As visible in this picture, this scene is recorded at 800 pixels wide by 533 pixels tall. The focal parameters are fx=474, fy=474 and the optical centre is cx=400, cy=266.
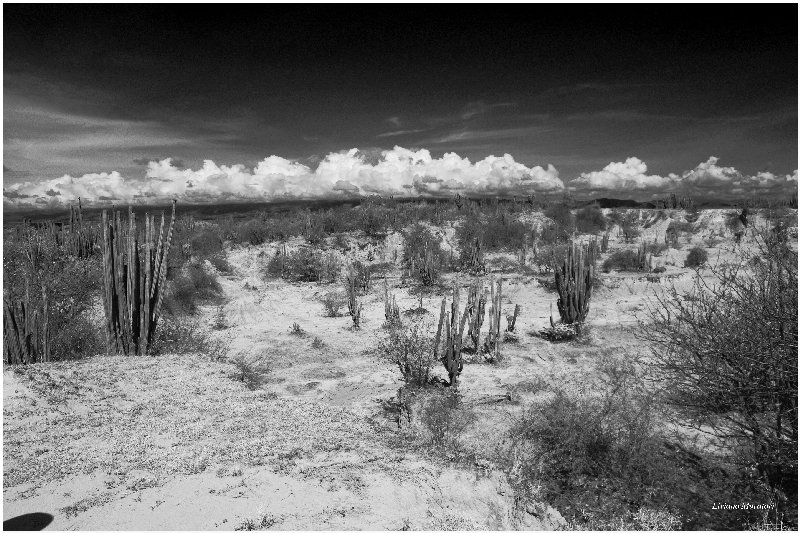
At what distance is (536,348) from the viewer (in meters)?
10.8

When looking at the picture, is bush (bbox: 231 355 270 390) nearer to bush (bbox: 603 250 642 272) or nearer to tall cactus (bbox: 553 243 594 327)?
tall cactus (bbox: 553 243 594 327)

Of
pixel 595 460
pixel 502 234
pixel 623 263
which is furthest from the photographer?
pixel 502 234

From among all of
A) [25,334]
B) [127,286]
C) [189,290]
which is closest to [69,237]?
[189,290]

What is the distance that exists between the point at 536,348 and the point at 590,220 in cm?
2253

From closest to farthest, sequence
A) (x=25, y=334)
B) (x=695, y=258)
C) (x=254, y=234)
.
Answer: (x=25, y=334)
(x=695, y=258)
(x=254, y=234)

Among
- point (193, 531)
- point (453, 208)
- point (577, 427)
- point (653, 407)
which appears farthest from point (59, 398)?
point (453, 208)

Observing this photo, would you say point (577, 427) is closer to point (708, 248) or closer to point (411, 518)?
point (411, 518)

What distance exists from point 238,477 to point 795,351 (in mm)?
5185

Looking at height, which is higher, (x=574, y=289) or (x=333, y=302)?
(x=574, y=289)

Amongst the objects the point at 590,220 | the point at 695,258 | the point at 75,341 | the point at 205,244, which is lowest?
the point at 75,341

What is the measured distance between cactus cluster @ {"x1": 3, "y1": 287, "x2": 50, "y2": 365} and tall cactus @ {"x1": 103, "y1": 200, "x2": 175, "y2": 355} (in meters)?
0.99

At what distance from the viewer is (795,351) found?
4.26 meters

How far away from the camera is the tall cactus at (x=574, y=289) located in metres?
12.3

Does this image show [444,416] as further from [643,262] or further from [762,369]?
[643,262]
